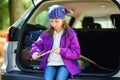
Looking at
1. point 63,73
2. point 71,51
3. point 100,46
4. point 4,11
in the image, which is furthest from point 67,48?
point 4,11

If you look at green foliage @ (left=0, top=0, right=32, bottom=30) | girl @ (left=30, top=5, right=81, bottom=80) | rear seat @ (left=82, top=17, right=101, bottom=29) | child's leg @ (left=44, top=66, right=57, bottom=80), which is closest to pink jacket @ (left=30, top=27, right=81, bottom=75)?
girl @ (left=30, top=5, right=81, bottom=80)

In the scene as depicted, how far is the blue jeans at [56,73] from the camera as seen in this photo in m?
5.28

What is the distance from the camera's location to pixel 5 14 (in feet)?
122

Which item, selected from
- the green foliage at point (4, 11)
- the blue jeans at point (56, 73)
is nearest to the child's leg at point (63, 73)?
the blue jeans at point (56, 73)

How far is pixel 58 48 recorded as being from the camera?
5.16 meters

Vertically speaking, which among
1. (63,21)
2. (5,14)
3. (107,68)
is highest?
(63,21)

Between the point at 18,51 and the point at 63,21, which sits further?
the point at 18,51

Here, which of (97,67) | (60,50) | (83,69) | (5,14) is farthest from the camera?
(5,14)

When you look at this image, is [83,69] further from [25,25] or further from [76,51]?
[25,25]

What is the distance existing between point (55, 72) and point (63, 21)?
0.65 m

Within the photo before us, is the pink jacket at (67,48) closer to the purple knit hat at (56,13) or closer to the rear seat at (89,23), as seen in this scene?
the purple knit hat at (56,13)

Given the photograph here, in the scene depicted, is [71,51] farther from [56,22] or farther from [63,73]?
[56,22]

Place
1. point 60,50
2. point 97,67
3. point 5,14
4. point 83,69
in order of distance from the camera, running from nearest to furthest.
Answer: point 60,50
point 83,69
point 97,67
point 5,14

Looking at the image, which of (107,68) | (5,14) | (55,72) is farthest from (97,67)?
(5,14)
